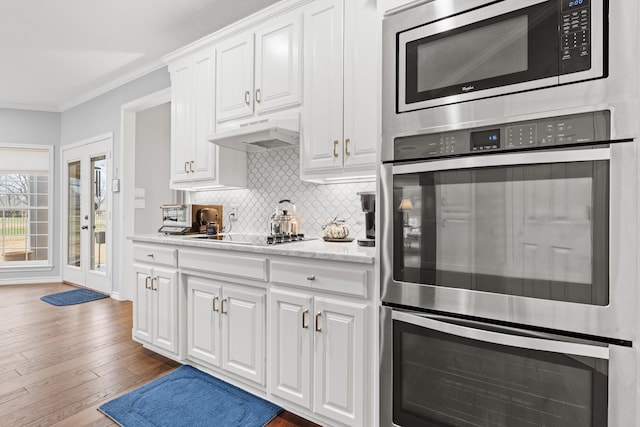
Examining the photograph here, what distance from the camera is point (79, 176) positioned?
18.0 feet

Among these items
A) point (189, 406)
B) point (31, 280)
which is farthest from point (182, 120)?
point (31, 280)

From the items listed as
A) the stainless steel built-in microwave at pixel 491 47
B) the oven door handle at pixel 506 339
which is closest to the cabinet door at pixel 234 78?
the stainless steel built-in microwave at pixel 491 47

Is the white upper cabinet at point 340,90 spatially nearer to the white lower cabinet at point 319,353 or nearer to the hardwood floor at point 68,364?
the white lower cabinet at point 319,353

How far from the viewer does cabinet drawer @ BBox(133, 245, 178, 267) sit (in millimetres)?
2609

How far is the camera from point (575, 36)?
44.7 inches

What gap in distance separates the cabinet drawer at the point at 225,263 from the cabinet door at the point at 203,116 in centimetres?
75

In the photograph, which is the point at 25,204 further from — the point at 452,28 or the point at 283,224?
the point at 452,28

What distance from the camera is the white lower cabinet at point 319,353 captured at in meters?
1.72

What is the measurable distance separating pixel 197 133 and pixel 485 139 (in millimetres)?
2390

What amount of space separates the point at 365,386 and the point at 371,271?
21.6 inches

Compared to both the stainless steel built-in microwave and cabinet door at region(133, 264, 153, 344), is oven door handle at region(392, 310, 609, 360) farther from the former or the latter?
cabinet door at region(133, 264, 153, 344)

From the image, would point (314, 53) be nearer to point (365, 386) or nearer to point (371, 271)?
point (371, 271)

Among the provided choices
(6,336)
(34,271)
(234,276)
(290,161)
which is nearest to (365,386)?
(234,276)

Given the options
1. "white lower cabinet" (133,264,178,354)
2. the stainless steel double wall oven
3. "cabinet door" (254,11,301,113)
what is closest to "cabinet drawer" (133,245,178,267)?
"white lower cabinet" (133,264,178,354)
